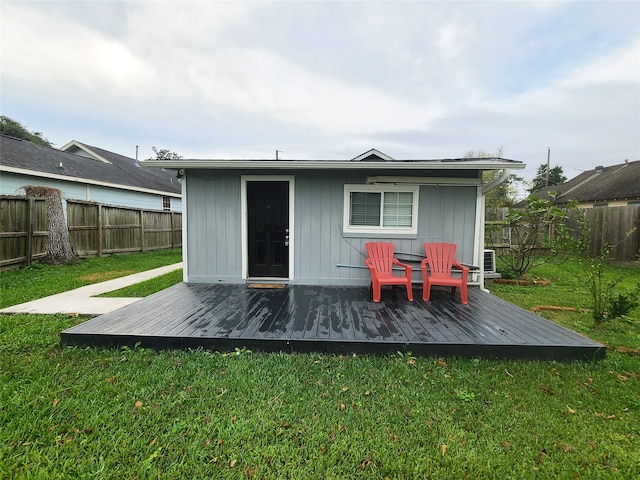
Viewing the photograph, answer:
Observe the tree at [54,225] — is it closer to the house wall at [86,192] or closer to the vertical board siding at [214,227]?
the house wall at [86,192]

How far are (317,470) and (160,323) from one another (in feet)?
8.08

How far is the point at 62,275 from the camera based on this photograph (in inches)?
240

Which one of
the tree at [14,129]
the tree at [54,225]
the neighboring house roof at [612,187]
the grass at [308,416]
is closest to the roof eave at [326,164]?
the grass at [308,416]

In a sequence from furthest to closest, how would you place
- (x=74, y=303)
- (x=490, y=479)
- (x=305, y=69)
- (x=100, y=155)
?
1. (x=100, y=155)
2. (x=305, y=69)
3. (x=74, y=303)
4. (x=490, y=479)

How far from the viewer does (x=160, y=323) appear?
3102 millimetres

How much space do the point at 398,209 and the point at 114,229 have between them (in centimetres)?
943

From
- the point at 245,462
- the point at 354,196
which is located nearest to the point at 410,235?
the point at 354,196

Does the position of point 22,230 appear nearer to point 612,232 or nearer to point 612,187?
point 612,232

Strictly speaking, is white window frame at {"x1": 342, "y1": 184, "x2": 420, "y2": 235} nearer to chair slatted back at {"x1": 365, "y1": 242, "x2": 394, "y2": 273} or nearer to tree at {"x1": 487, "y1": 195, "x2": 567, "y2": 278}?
chair slatted back at {"x1": 365, "y1": 242, "x2": 394, "y2": 273}

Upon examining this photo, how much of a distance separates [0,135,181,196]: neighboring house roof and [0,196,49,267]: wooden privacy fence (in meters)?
2.92

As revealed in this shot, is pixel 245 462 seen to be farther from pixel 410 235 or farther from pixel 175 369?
pixel 410 235

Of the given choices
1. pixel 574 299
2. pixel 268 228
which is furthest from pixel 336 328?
pixel 574 299

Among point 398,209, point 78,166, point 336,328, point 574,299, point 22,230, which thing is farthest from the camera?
point 78,166

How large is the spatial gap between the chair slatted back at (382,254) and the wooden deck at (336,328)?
64 centimetres
